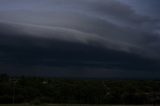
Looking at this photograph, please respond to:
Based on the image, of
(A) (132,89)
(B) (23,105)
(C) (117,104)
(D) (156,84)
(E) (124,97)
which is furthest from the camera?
(D) (156,84)

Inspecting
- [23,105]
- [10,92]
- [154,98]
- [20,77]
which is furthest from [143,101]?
[20,77]

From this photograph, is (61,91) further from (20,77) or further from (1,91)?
(20,77)

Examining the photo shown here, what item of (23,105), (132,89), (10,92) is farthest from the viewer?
(132,89)

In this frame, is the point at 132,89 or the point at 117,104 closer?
the point at 117,104

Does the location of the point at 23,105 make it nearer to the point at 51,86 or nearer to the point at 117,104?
the point at 117,104

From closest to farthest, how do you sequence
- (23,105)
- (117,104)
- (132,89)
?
(23,105), (117,104), (132,89)

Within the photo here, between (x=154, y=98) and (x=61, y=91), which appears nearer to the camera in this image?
(x=154, y=98)

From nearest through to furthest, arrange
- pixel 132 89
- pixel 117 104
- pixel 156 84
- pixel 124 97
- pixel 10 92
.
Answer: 1. pixel 117 104
2. pixel 124 97
3. pixel 10 92
4. pixel 132 89
5. pixel 156 84

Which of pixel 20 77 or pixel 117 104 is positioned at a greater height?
pixel 20 77

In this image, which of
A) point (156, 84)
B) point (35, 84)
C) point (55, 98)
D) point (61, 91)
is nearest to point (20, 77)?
point (35, 84)
